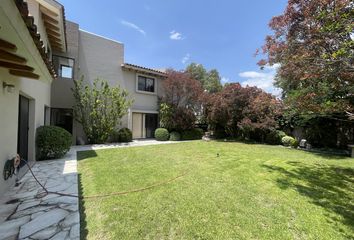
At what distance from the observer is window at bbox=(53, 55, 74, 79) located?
13.6 meters

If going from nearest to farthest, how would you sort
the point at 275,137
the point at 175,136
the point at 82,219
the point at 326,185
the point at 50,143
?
the point at 82,219 → the point at 326,185 → the point at 50,143 → the point at 275,137 → the point at 175,136

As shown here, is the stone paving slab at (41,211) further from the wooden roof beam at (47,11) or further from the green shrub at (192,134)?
the green shrub at (192,134)

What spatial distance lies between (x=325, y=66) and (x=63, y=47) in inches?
568

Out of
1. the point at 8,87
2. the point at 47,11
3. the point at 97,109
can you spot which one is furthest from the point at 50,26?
the point at 8,87

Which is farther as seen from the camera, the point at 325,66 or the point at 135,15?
the point at 135,15

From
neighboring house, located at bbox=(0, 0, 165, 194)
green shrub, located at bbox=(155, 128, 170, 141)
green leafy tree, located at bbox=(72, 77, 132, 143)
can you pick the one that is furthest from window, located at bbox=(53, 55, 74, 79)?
green shrub, located at bbox=(155, 128, 170, 141)

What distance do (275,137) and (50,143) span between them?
15.8 meters

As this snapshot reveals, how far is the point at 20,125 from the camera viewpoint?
6867 millimetres

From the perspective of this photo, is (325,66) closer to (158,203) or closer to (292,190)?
(292,190)

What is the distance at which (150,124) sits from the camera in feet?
62.6

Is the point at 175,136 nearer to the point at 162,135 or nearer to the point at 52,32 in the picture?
the point at 162,135

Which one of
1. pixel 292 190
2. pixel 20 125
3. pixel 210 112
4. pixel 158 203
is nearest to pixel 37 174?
pixel 20 125

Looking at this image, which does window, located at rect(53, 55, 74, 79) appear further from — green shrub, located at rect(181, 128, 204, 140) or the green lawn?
green shrub, located at rect(181, 128, 204, 140)

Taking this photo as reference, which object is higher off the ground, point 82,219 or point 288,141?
point 288,141
